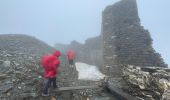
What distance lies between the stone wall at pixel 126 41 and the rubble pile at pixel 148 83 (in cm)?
631

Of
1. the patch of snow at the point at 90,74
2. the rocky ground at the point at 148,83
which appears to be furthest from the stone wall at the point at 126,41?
the rocky ground at the point at 148,83

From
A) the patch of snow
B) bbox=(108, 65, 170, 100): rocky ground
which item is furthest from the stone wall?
bbox=(108, 65, 170, 100): rocky ground

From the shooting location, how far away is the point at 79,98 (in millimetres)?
7523

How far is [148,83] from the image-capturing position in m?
5.16

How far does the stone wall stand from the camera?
12460 millimetres

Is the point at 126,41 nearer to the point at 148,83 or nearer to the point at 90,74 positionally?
the point at 90,74

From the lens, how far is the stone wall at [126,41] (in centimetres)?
1246

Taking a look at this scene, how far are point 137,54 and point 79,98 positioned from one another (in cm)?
644

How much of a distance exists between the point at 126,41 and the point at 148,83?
8.03 m

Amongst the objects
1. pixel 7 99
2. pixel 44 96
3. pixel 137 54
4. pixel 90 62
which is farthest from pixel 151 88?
pixel 90 62

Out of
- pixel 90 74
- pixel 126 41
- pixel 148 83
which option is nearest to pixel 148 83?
pixel 148 83

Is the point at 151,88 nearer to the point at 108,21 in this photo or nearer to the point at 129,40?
the point at 129,40

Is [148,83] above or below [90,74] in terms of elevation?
below

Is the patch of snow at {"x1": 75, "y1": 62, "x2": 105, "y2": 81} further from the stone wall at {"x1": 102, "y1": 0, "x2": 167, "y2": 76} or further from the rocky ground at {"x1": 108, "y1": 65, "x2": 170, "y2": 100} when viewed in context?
the rocky ground at {"x1": 108, "y1": 65, "x2": 170, "y2": 100}
